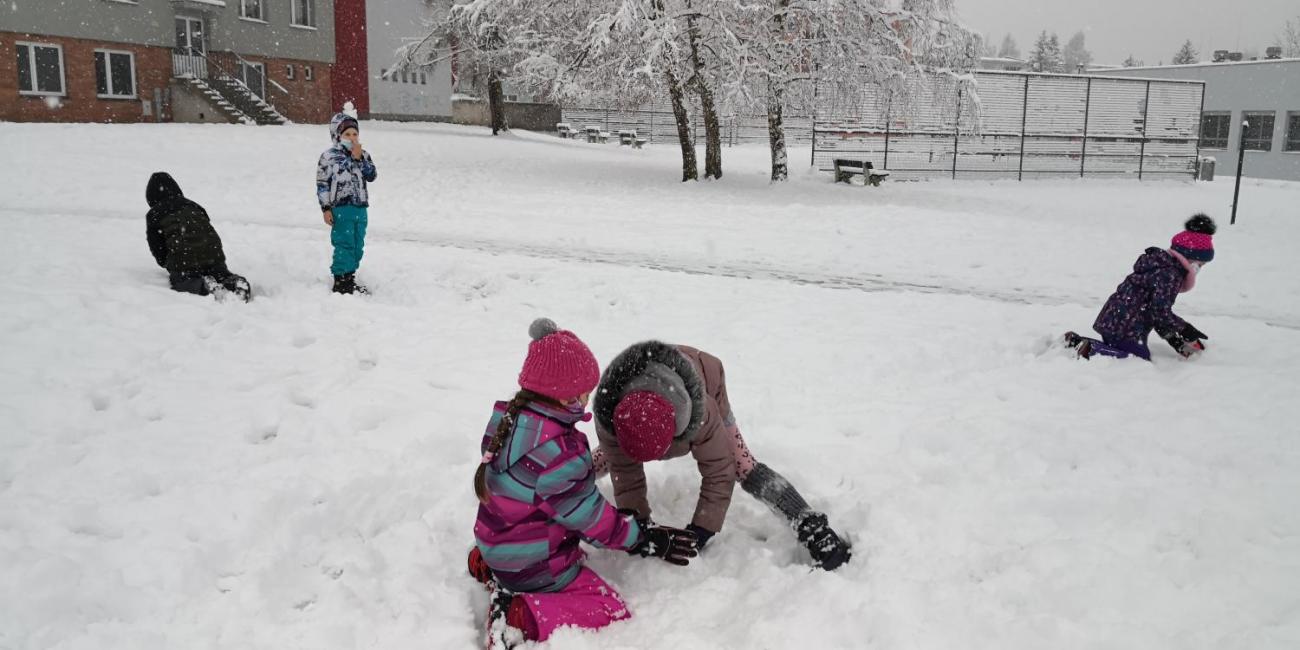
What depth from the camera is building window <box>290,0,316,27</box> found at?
112ft

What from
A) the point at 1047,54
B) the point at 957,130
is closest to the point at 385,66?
the point at 957,130

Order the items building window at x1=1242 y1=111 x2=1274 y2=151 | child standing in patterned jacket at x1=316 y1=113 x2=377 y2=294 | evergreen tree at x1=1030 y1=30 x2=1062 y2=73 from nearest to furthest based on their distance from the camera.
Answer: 1. child standing in patterned jacket at x1=316 y1=113 x2=377 y2=294
2. building window at x1=1242 y1=111 x2=1274 y2=151
3. evergreen tree at x1=1030 y1=30 x2=1062 y2=73

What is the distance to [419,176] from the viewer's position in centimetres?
1948

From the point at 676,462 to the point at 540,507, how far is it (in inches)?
58.6

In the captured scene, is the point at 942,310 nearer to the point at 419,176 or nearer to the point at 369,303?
the point at 369,303

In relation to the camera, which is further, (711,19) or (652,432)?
(711,19)

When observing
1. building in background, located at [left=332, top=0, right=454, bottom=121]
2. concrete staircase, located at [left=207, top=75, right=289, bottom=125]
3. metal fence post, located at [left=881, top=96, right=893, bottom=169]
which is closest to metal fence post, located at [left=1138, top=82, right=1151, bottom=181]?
metal fence post, located at [left=881, top=96, right=893, bottom=169]

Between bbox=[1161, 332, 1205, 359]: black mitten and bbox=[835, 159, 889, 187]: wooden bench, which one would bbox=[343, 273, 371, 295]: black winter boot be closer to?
bbox=[1161, 332, 1205, 359]: black mitten

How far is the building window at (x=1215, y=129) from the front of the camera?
132 feet

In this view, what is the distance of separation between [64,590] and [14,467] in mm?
1330

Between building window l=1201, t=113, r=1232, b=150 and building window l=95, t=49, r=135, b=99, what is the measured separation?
45574 mm

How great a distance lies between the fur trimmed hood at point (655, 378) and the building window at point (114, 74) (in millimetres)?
30487

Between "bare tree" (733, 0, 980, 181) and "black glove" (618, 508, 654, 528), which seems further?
"bare tree" (733, 0, 980, 181)

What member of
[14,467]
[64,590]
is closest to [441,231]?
[14,467]
